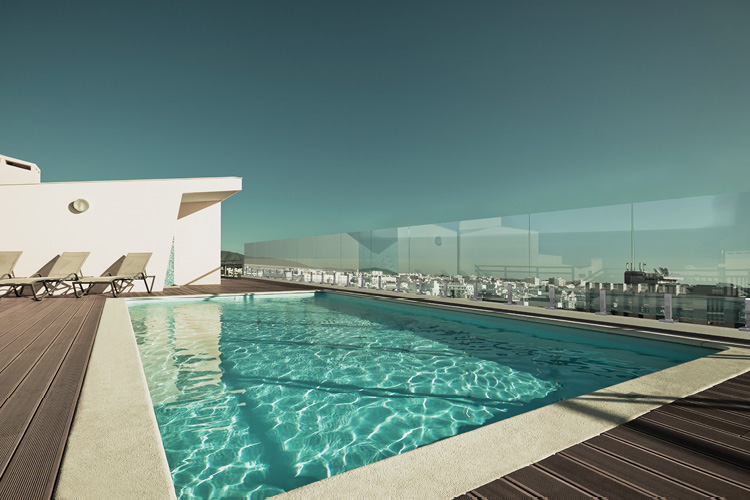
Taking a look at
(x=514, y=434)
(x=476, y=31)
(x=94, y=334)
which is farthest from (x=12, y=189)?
(x=476, y=31)

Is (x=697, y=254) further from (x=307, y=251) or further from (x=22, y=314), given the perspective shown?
(x=307, y=251)

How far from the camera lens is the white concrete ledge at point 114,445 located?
1276mm

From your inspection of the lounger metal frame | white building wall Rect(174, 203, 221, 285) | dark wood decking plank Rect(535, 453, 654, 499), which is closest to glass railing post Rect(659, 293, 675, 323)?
dark wood decking plank Rect(535, 453, 654, 499)

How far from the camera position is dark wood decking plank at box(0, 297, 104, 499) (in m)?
1.23

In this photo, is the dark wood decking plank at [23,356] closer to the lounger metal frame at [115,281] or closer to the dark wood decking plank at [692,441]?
the dark wood decking plank at [692,441]

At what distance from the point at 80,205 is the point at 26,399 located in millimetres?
9038

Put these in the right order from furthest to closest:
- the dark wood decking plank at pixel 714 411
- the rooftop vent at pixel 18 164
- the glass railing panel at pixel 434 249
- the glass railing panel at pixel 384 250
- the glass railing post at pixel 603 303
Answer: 1. the rooftop vent at pixel 18 164
2. the glass railing panel at pixel 384 250
3. the glass railing panel at pixel 434 249
4. the glass railing post at pixel 603 303
5. the dark wood decking plank at pixel 714 411

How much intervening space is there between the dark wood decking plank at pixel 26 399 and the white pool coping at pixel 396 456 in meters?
0.19

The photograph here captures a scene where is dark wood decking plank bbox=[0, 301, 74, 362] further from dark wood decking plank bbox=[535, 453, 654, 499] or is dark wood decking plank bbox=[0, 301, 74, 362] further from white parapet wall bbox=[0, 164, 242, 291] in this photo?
white parapet wall bbox=[0, 164, 242, 291]

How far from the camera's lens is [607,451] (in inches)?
62.1

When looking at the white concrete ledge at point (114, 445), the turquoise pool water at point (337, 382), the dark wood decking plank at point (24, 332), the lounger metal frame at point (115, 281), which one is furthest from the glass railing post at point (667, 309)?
the lounger metal frame at point (115, 281)

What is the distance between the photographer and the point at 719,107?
14977 mm

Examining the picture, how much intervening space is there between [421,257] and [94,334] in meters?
7.28

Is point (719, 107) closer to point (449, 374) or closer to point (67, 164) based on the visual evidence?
point (449, 374)
